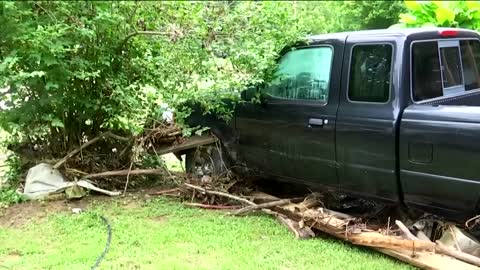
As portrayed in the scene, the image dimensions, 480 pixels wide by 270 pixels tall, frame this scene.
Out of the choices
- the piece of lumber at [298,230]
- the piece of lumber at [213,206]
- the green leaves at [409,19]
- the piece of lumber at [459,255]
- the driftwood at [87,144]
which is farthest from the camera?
the green leaves at [409,19]

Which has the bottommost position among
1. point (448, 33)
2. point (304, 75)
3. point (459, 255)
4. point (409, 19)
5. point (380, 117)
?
point (459, 255)

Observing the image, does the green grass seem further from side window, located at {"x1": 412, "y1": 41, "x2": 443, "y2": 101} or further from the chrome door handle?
side window, located at {"x1": 412, "y1": 41, "x2": 443, "y2": 101}

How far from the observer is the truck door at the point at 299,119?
5117 mm

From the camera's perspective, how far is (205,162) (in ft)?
22.1

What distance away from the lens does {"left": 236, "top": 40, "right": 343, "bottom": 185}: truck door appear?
512cm

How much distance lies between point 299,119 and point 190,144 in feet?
5.61

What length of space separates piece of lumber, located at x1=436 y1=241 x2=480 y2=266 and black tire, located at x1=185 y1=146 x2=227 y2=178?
283cm

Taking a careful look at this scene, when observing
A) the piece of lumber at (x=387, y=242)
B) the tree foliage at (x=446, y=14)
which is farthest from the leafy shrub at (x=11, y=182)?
the tree foliage at (x=446, y=14)

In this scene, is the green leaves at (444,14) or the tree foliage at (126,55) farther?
the green leaves at (444,14)

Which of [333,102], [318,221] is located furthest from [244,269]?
[333,102]

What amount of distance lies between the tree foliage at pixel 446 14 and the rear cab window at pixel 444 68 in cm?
420

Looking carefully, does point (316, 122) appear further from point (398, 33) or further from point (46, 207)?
point (46, 207)

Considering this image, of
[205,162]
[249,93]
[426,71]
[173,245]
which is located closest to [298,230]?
[173,245]

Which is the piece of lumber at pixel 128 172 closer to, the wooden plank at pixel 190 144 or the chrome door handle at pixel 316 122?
the wooden plank at pixel 190 144
